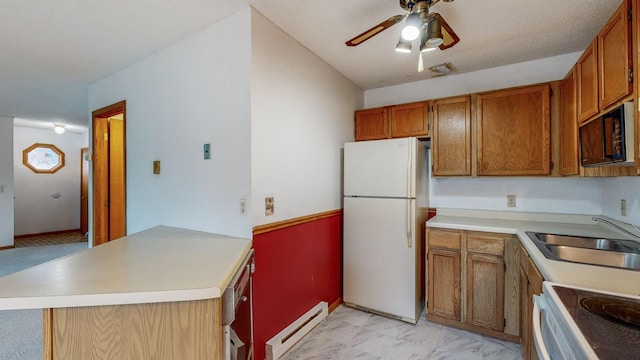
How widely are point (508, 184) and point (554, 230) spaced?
66cm

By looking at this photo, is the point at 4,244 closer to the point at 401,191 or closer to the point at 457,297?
the point at 401,191

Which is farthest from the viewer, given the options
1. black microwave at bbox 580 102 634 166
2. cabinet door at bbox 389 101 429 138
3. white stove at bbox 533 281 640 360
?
cabinet door at bbox 389 101 429 138

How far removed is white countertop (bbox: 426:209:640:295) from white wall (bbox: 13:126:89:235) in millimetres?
7799

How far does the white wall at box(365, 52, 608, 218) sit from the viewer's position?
8.07ft

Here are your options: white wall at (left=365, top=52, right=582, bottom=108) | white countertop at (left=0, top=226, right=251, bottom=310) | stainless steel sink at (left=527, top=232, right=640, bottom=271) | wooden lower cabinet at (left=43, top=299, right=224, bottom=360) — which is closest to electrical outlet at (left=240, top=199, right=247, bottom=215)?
white countertop at (left=0, top=226, right=251, bottom=310)

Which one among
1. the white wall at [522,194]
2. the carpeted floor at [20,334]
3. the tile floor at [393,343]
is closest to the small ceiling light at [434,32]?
the white wall at [522,194]

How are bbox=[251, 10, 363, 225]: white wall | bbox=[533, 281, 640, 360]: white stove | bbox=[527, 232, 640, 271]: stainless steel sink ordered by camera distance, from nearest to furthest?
bbox=[533, 281, 640, 360]: white stove, bbox=[527, 232, 640, 271]: stainless steel sink, bbox=[251, 10, 363, 225]: white wall

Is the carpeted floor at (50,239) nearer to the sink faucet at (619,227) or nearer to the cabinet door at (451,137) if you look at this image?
the cabinet door at (451,137)

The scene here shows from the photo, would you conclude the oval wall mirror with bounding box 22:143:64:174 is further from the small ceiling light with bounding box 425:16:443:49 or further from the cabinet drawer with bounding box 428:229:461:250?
the small ceiling light with bounding box 425:16:443:49

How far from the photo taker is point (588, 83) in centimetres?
177

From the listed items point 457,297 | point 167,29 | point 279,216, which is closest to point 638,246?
point 457,297

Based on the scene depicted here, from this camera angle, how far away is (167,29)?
2.07 meters

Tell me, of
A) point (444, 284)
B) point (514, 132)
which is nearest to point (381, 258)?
point (444, 284)

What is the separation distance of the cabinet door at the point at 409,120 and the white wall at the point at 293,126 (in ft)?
1.71
